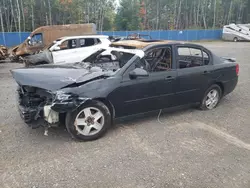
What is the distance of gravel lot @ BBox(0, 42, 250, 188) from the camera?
280cm

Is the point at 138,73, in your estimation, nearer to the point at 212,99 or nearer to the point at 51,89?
the point at 51,89

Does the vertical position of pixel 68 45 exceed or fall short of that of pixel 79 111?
it exceeds it

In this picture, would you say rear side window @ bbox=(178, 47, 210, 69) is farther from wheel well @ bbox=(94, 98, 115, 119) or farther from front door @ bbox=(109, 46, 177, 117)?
wheel well @ bbox=(94, 98, 115, 119)

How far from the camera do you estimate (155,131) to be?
4070 mm

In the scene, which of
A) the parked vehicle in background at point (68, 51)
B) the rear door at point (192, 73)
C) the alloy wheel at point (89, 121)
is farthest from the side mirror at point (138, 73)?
the parked vehicle in background at point (68, 51)

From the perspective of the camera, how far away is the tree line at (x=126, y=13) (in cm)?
2865

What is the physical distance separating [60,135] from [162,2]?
4232 centimetres

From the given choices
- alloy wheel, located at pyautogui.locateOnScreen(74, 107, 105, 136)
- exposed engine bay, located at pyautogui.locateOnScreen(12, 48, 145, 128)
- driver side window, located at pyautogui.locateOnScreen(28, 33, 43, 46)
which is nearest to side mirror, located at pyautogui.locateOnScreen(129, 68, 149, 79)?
exposed engine bay, located at pyautogui.locateOnScreen(12, 48, 145, 128)

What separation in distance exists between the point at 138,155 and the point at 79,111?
109cm

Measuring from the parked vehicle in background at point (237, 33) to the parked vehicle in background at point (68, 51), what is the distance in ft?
89.4

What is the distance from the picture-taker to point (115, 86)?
3.79m

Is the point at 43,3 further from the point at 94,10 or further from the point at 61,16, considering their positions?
the point at 94,10

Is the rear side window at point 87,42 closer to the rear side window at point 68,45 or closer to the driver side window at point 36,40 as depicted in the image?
the rear side window at point 68,45

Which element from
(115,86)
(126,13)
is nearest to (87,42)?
(115,86)
